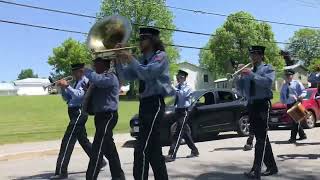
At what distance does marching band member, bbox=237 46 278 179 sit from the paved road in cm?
46

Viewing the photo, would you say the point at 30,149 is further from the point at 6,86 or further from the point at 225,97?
the point at 6,86

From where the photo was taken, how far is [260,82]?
791 centimetres

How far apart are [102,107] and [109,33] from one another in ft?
3.60

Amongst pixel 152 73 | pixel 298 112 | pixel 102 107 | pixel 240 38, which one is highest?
pixel 240 38

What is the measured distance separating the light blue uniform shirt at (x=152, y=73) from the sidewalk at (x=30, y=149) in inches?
289

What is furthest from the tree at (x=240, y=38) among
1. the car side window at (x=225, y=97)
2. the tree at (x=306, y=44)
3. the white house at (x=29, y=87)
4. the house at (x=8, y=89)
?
the house at (x=8, y=89)

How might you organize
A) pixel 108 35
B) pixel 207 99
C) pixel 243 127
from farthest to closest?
pixel 243 127 < pixel 207 99 < pixel 108 35

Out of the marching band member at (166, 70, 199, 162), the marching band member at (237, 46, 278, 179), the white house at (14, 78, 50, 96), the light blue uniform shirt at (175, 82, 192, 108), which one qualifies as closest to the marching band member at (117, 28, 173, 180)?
the marching band member at (237, 46, 278, 179)

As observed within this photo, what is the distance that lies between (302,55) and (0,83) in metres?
71.9

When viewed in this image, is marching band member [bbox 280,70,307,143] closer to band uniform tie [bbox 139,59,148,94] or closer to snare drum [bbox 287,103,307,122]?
snare drum [bbox 287,103,307,122]

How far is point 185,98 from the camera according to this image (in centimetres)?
1150

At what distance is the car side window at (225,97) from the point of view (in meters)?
16.5

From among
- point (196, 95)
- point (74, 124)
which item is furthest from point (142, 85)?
point (196, 95)

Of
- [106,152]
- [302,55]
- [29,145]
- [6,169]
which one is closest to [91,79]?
[106,152]
